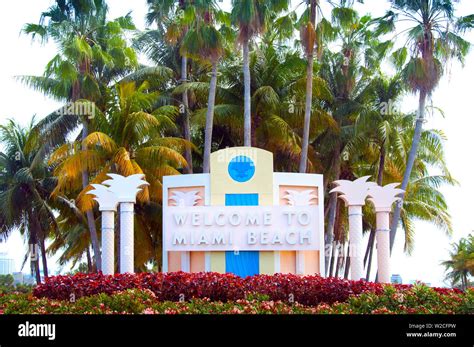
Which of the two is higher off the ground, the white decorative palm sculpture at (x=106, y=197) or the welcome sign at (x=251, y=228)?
the white decorative palm sculpture at (x=106, y=197)

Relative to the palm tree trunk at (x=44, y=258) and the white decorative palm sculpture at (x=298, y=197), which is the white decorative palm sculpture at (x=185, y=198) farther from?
the palm tree trunk at (x=44, y=258)

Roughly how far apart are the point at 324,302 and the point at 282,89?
17.0 m

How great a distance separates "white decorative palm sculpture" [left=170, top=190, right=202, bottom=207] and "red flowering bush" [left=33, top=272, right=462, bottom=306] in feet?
13.5

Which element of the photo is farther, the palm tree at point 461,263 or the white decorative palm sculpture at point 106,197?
the palm tree at point 461,263

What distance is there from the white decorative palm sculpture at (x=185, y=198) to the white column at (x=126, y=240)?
180 cm

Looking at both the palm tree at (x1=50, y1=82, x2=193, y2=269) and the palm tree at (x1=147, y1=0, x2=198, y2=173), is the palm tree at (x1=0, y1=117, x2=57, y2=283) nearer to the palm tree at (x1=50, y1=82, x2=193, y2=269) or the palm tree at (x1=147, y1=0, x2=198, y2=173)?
the palm tree at (x1=50, y1=82, x2=193, y2=269)

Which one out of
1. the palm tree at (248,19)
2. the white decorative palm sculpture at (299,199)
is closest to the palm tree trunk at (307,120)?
the palm tree at (248,19)

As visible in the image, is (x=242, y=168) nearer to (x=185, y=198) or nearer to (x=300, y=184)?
(x=300, y=184)

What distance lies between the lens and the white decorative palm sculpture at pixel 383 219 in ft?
80.3

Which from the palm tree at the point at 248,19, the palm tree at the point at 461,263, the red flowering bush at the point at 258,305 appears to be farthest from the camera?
the palm tree at the point at 461,263

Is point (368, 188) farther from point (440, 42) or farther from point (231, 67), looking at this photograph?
point (231, 67)

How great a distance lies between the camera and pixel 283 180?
82.3 feet

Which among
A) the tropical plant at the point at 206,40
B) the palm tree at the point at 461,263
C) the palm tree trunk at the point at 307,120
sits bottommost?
the palm tree at the point at 461,263
